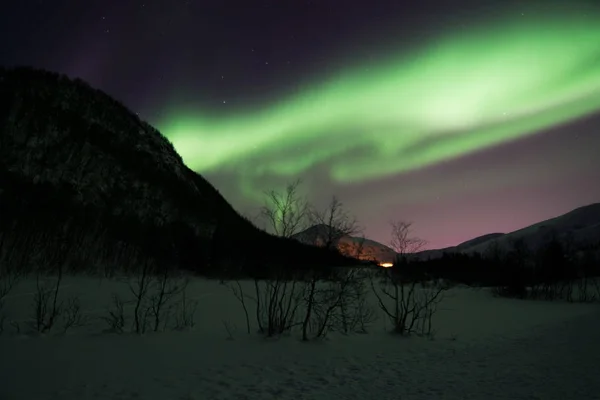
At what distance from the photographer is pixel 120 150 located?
70500 millimetres

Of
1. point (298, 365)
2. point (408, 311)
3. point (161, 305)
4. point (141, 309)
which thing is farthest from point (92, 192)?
point (298, 365)

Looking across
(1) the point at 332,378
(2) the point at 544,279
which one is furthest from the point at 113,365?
(2) the point at 544,279

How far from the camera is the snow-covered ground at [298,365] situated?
21.2ft

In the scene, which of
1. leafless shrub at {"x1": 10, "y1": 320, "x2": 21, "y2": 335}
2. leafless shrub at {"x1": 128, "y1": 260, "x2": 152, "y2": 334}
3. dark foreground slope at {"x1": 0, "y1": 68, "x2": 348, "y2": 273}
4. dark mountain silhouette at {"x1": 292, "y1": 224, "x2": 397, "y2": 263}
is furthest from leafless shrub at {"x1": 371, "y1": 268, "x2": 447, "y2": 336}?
dark foreground slope at {"x1": 0, "y1": 68, "x2": 348, "y2": 273}

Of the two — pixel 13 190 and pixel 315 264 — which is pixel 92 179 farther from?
pixel 315 264

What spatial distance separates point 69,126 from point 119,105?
22.4m

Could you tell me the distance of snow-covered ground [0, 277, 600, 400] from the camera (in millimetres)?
6449

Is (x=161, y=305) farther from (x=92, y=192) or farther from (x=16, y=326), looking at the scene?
(x=92, y=192)

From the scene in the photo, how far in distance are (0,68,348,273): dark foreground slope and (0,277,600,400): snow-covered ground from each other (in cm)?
1718

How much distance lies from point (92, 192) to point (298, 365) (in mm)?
59370

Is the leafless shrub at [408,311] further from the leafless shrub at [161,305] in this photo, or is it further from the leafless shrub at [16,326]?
the leafless shrub at [16,326]

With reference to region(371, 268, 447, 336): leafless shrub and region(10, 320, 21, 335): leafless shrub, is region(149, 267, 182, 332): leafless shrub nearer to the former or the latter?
region(10, 320, 21, 335): leafless shrub

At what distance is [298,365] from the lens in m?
8.67

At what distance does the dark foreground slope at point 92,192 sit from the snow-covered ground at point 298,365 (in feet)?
56.4
